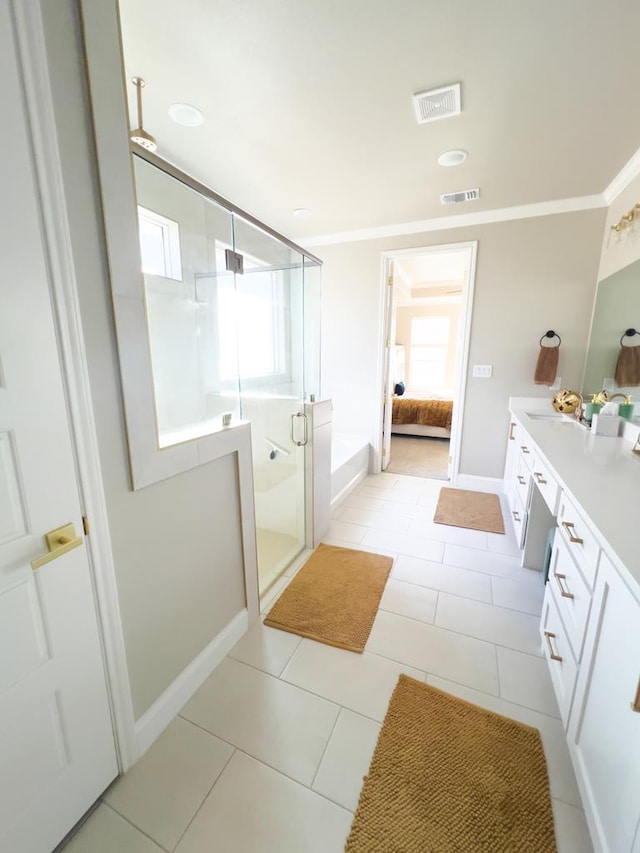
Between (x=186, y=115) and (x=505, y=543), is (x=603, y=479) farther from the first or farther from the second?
(x=186, y=115)

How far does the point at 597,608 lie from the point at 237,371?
1712 millimetres

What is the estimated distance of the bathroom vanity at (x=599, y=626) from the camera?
79 cm

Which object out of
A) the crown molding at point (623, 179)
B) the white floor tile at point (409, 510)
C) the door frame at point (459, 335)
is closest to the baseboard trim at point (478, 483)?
the door frame at point (459, 335)

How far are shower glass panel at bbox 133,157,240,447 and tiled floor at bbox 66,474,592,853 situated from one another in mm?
1101

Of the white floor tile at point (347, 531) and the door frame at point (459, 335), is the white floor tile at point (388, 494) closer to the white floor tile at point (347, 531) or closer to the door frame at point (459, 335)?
the door frame at point (459, 335)

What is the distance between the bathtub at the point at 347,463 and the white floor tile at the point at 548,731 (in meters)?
1.68

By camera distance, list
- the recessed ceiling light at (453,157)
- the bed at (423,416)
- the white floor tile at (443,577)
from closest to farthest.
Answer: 1. the white floor tile at (443,577)
2. the recessed ceiling light at (453,157)
3. the bed at (423,416)

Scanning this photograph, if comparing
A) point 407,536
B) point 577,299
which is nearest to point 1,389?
point 407,536

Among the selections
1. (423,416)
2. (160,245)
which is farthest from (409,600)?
(423,416)

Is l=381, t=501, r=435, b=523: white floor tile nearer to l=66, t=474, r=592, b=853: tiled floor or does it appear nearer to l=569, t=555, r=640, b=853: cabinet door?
l=66, t=474, r=592, b=853: tiled floor

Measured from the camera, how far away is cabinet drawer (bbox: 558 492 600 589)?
106cm

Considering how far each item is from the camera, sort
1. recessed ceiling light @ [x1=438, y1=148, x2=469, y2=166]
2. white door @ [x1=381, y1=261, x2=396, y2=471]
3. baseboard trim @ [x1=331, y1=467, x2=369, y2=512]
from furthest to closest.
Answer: white door @ [x1=381, y1=261, x2=396, y2=471] → baseboard trim @ [x1=331, y1=467, x2=369, y2=512] → recessed ceiling light @ [x1=438, y1=148, x2=469, y2=166]

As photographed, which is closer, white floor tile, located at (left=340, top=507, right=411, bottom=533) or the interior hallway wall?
the interior hallway wall

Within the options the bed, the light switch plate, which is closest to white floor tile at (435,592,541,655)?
the light switch plate
